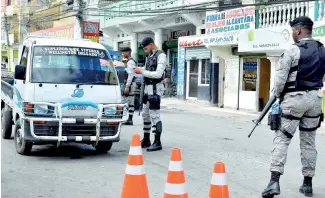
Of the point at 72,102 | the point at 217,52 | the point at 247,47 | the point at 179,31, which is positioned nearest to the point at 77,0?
the point at 179,31

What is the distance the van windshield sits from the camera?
7371mm

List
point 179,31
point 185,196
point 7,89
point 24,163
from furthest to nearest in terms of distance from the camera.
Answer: point 179,31 → point 7,89 → point 24,163 → point 185,196

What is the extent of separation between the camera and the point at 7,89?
912 centimetres

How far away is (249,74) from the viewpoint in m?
19.1

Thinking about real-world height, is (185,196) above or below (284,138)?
below

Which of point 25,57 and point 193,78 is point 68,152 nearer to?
point 25,57

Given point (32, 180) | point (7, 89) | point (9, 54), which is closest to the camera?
point (32, 180)

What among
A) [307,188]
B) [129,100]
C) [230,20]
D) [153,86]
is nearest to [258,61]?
[230,20]

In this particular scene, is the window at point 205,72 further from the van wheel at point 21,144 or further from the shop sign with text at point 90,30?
the van wheel at point 21,144

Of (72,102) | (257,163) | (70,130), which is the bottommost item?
(257,163)

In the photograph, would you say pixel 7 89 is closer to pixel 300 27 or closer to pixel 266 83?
pixel 300 27

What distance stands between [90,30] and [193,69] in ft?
18.8

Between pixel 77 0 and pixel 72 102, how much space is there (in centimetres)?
2046

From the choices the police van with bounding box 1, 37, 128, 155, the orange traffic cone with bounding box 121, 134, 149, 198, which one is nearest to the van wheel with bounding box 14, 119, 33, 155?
the police van with bounding box 1, 37, 128, 155
